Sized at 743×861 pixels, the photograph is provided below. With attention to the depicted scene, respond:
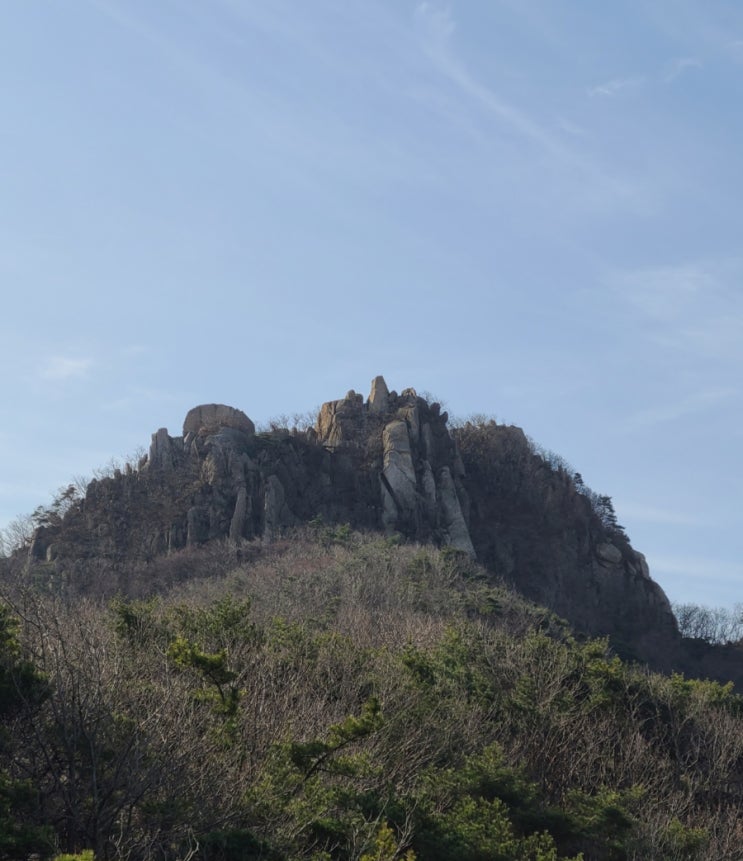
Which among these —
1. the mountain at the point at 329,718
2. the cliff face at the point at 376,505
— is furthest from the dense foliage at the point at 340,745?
the cliff face at the point at 376,505

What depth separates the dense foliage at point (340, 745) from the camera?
36.3 feet

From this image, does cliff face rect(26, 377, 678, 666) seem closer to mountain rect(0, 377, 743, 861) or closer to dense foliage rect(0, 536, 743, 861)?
mountain rect(0, 377, 743, 861)

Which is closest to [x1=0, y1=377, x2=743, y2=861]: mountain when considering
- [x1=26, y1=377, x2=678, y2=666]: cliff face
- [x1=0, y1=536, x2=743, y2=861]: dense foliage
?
[x1=0, y1=536, x2=743, y2=861]: dense foliage

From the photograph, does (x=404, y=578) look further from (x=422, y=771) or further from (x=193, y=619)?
(x=422, y=771)

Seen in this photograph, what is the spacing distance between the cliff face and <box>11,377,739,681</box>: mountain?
3.4 inches

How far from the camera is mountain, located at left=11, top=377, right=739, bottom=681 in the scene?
196ft

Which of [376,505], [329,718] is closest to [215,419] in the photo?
[376,505]

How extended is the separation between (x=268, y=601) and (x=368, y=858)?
30530mm

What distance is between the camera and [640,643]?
6212 centimetres

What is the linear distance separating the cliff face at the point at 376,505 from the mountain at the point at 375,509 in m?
0.09

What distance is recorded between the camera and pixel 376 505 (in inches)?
2542

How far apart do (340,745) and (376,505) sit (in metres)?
51.7

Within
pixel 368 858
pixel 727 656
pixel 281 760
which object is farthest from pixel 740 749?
pixel 727 656

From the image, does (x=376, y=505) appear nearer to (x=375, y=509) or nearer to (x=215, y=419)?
(x=375, y=509)
